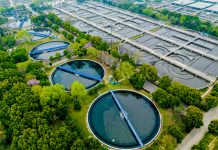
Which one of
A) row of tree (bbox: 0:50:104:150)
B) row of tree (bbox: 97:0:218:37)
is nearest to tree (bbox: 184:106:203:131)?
row of tree (bbox: 0:50:104:150)

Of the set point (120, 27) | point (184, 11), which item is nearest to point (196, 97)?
point (120, 27)

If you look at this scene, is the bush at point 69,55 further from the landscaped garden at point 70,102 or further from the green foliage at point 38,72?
the green foliage at point 38,72

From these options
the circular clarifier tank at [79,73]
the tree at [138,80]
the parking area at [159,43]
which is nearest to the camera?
the tree at [138,80]

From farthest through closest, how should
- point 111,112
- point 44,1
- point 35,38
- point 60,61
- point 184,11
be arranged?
point 44,1 → point 184,11 → point 35,38 → point 60,61 → point 111,112

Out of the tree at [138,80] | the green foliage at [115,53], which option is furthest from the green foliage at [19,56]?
the tree at [138,80]

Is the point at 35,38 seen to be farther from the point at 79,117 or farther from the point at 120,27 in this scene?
the point at 79,117

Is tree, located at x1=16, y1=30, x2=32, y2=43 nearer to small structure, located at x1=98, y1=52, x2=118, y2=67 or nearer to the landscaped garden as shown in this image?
the landscaped garden

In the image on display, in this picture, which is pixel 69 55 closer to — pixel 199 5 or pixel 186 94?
pixel 186 94
